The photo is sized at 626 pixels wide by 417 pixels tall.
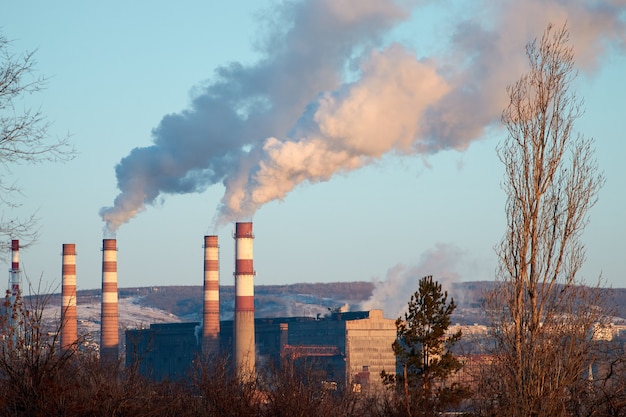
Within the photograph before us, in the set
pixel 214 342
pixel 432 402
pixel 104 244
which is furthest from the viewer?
pixel 214 342

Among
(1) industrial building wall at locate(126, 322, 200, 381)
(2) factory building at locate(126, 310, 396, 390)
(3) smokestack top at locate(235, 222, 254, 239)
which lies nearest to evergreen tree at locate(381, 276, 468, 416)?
(3) smokestack top at locate(235, 222, 254, 239)

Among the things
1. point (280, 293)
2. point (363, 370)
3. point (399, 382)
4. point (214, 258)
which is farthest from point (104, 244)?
point (280, 293)

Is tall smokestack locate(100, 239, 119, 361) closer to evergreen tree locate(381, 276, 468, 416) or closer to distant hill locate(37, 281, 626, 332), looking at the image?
evergreen tree locate(381, 276, 468, 416)

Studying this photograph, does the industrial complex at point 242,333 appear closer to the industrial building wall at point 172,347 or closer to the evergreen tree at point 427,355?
the industrial building wall at point 172,347

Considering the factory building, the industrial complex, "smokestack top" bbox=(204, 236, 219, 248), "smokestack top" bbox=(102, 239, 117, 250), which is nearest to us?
the industrial complex

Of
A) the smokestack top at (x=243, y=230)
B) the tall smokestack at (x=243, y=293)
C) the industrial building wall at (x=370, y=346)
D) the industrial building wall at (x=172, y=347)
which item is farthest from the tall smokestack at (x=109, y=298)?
the industrial building wall at (x=370, y=346)

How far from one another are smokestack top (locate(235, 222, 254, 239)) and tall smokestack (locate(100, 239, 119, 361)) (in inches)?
299

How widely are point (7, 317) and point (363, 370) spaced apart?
56.0m

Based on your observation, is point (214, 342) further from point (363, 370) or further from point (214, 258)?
point (363, 370)

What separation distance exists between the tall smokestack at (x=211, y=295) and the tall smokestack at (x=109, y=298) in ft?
17.5

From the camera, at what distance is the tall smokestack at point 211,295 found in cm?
6019

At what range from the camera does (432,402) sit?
73.2 ft

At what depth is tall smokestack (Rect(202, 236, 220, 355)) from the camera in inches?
2370

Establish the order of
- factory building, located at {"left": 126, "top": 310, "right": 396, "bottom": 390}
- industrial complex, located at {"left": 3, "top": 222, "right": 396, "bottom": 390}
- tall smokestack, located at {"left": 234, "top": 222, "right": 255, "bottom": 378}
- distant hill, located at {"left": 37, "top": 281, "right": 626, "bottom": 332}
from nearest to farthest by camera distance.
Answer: tall smokestack, located at {"left": 234, "top": 222, "right": 255, "bottom": 378}, industrial complex, located at {"left": 3, "top": 222, "right": 396, "bottom": 390}, factory building, located at {"left": 126, "top": 310, "right": 396, "bottom": 390}, distant hill, located at {"left": 37, "top": 281, "right": 626, "bottom": 332}
